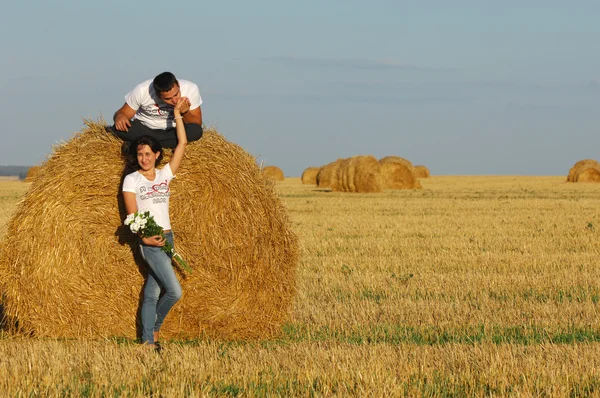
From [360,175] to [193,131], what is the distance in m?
29.1

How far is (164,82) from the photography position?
762 centimetres

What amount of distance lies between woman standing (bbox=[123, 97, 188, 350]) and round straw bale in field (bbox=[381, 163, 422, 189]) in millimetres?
35460

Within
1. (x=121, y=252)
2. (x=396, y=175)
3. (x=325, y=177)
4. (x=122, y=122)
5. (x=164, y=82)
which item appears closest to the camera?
(x=164, y=82)

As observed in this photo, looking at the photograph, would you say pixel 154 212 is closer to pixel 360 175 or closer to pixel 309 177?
pixel 360 175

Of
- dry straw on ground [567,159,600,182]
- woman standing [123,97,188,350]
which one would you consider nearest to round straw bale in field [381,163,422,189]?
dry straw on ground [567,159,600,182]

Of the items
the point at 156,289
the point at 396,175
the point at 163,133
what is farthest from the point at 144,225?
the point at 396,175

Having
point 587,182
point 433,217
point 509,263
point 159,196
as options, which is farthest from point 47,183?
point 587,182

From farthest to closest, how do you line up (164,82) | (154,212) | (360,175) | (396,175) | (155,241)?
(396,175), (360,175), (154,212), (155,241), (164,82)

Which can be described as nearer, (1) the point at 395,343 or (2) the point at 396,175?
(1) the point at 395,343

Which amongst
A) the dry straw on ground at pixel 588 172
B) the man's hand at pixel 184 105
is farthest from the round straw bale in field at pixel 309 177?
the man's hand at pixel 184 105

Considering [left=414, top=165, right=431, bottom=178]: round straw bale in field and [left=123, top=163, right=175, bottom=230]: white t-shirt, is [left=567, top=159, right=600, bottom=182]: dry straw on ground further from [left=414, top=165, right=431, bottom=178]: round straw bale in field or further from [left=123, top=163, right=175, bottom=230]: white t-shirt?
[left=123, top=163, right=175, bottom=230]: white t-shirt

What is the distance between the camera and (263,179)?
891 centimetres

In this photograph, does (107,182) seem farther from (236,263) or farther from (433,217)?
(433,217)

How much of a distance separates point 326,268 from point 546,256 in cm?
398
